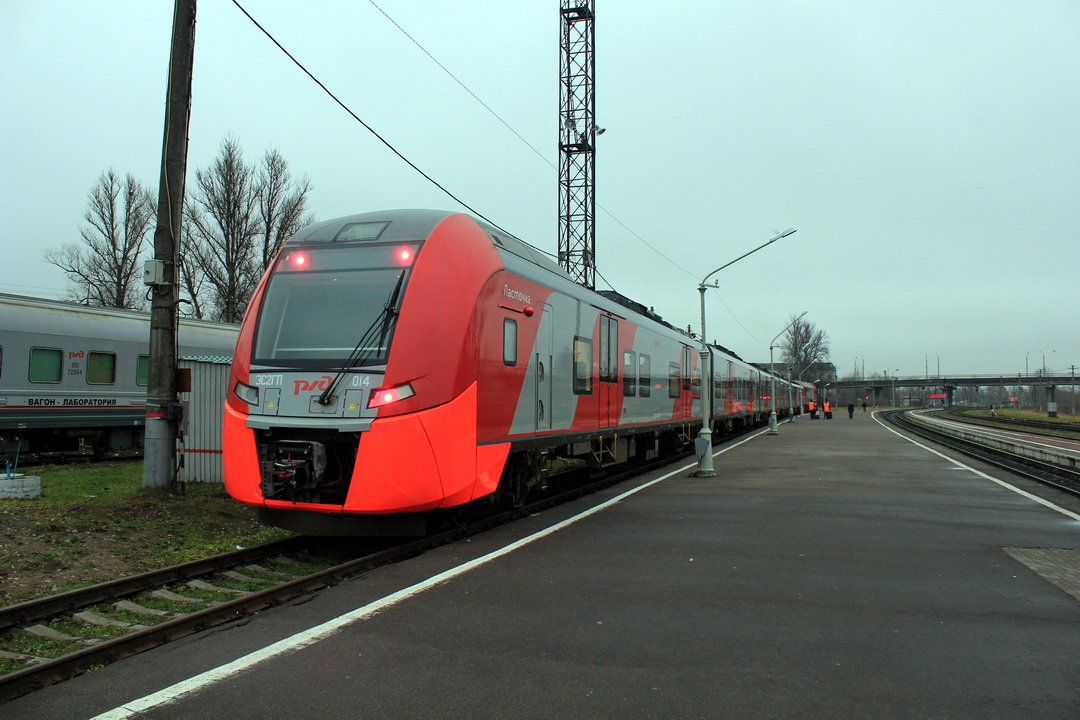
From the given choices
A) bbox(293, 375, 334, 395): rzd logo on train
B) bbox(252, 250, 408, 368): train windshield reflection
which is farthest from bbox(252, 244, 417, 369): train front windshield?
bbox(293, 375, 334, 395): rzd logo on train

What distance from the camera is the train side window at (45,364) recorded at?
51.7ft

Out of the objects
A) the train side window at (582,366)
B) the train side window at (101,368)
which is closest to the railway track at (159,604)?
the train side window at (582,366)

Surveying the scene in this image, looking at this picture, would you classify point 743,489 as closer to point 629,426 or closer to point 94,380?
point 629,426

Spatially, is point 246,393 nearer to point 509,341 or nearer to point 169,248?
point 509,341

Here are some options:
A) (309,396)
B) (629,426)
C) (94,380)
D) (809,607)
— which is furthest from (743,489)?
(94,380)

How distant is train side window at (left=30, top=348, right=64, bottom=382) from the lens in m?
15.8

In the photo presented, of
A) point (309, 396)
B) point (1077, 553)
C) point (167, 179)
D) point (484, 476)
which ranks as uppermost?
point (167, 179)

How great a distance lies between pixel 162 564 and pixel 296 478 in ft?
4.88

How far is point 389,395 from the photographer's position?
707cm

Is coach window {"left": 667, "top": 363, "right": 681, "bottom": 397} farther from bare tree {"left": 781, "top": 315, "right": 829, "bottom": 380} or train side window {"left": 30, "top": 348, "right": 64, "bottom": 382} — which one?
bare tree {"left": 781, "top": 315, "right": 829, "bottom": 380}

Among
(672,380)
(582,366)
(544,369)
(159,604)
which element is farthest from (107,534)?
(672,380)

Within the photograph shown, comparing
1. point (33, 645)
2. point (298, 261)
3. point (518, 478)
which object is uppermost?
point (298, 261)

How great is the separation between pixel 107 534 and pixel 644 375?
408 inches

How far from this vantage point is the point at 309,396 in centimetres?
725
